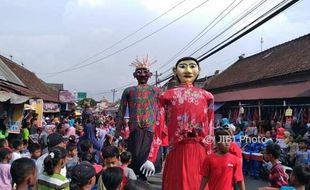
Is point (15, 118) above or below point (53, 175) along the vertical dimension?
above

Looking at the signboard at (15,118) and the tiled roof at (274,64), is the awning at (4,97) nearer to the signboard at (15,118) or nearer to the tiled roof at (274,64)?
the signboard at (15,118)

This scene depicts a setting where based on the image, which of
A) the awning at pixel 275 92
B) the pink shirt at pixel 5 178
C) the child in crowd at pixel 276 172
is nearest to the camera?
the child in crowd at pixel 276 172

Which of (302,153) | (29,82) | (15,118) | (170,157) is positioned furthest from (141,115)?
(29,82)

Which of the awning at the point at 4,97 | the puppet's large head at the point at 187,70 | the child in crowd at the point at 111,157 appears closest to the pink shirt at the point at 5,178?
the child in crowd at the point at 111,157

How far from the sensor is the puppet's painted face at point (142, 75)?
714 centimetres

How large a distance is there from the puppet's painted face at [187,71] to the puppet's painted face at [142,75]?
136 centimetres

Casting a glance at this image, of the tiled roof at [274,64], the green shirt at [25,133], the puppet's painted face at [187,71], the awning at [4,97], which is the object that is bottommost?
the green shirt at [25,133]

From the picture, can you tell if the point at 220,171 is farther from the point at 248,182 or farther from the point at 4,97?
Answer: the point at 4,97

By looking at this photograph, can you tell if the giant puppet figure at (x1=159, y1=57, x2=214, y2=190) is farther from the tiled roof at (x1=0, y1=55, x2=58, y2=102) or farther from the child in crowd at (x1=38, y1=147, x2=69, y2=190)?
the tiled roof at (x1=0, y1=55, x2=58, y2=102)

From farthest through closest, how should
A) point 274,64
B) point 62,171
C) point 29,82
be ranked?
1. point 29,82
2. point 274,64
3. point 62,171

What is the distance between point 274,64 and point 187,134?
64.5 feet

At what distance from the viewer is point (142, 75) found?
7.14 meters

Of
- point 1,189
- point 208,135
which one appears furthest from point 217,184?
point 1,189

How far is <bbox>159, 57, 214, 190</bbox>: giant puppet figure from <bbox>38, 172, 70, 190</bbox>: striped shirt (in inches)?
46.8
